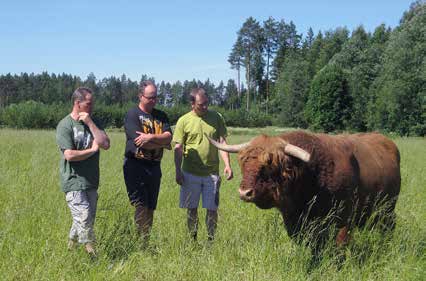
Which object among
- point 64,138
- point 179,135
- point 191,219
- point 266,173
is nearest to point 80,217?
point 64,138

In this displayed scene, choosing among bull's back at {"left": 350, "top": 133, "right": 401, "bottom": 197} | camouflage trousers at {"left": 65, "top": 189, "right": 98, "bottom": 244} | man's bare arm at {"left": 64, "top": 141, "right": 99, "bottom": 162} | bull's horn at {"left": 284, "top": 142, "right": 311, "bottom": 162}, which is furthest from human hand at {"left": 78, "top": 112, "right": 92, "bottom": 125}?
→ bull's back at {"left": 350, "top": 133, "right": 401, "bottom": 197}

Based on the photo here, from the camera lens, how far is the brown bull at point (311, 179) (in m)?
4.91

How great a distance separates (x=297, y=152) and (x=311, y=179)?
0.58m

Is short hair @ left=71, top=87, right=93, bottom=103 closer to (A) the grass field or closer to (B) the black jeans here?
(B) the black jeans

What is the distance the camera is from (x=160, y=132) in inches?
237

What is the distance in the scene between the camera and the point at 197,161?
641 centimetres

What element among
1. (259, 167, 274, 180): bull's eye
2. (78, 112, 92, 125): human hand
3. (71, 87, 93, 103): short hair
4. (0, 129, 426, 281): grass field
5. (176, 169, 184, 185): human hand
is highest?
(71, 87, 93, 103): short hair

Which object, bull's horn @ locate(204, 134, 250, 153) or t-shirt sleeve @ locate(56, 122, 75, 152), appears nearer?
t-shirt sleeve @ locate(56, 122, 75, 152)

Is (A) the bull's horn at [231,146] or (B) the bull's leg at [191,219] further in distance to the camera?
(B) the bull's leg at [191,219]

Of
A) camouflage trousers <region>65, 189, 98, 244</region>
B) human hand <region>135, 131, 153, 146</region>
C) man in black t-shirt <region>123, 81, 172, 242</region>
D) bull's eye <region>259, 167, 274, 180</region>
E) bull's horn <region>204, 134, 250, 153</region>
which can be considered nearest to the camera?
bull's eye <region>259, 167, 274, 180</region>

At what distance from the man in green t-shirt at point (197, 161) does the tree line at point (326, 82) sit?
44.3 meters

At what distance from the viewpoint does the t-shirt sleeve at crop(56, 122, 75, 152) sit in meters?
5.00

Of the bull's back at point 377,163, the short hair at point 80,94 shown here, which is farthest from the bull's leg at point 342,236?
the short hair at point 80,94

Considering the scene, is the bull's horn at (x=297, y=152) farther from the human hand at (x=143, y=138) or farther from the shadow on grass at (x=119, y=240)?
the shadow on grass at (x=119, y=240)
